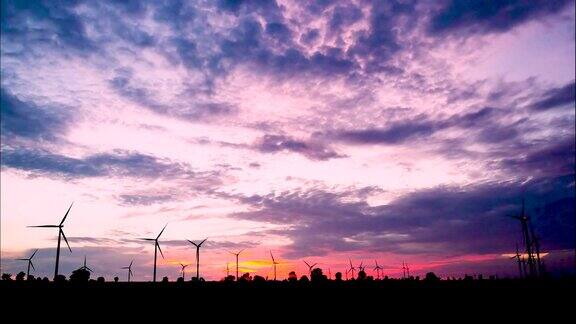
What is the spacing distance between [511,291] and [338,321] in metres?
61.0

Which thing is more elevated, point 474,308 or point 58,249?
point 58,249

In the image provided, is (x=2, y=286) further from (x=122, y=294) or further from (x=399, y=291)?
(x=399, y=291)

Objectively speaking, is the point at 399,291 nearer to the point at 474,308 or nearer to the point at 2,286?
the point at 474,308

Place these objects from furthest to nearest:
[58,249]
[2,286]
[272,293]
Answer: [58,249] < [272,293] < [2,286]

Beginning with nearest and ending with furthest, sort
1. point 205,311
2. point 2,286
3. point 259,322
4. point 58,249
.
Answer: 1. point 259,322
2. point 205,311
3. point 2,286
4. point 58,249

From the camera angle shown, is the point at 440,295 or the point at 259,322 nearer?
the point at 259,322

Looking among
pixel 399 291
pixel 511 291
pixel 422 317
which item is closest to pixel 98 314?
pixel 422 317

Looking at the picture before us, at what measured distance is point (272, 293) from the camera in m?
124

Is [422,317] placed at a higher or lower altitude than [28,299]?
lower

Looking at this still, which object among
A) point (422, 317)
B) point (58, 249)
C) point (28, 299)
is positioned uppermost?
point (58, 249)

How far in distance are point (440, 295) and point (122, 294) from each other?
3358 inches

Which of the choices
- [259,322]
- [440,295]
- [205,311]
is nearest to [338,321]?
[259,322]

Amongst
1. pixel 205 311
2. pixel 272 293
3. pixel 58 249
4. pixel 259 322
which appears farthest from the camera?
pixel 58 249

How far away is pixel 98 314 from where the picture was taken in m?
96.8
